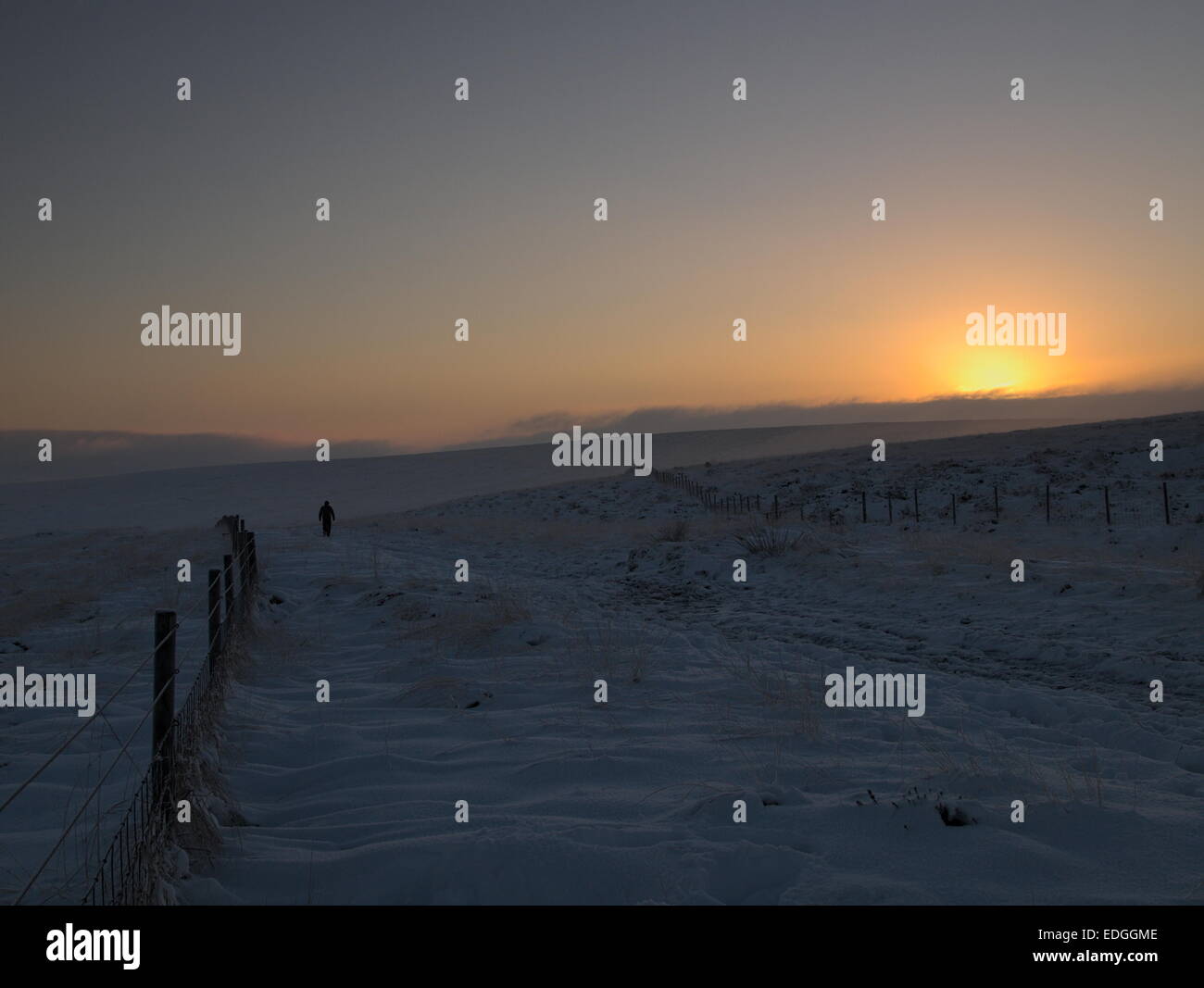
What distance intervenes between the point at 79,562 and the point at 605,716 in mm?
23605

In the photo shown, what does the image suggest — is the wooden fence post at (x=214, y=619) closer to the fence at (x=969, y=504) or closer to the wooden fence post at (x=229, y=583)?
the wooden fence post at (x=229, y=583)

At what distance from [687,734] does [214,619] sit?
5033 millimetres

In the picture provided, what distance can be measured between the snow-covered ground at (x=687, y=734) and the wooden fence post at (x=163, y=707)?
0.52 meters

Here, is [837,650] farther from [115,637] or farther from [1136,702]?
[115,637]

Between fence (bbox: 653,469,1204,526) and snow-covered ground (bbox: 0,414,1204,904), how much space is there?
38.0 ft

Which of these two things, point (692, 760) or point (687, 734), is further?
point (687, 734)

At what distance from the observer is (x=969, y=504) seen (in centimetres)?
3672

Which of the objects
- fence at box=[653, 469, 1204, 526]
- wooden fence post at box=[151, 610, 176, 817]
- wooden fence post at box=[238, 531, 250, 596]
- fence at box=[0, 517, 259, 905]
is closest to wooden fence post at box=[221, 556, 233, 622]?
wooden fence post at box=[238, 531, 250, 596]

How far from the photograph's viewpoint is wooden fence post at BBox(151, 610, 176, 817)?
17.4 ft

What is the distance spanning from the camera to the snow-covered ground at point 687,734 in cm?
482

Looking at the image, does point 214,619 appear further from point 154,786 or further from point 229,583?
point 229,583

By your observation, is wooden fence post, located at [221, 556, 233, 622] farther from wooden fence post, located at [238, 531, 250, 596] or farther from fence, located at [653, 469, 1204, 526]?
fence, located at [653, 469, 1204, 526]

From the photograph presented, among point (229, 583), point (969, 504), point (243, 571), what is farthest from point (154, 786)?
point (969, 504)
